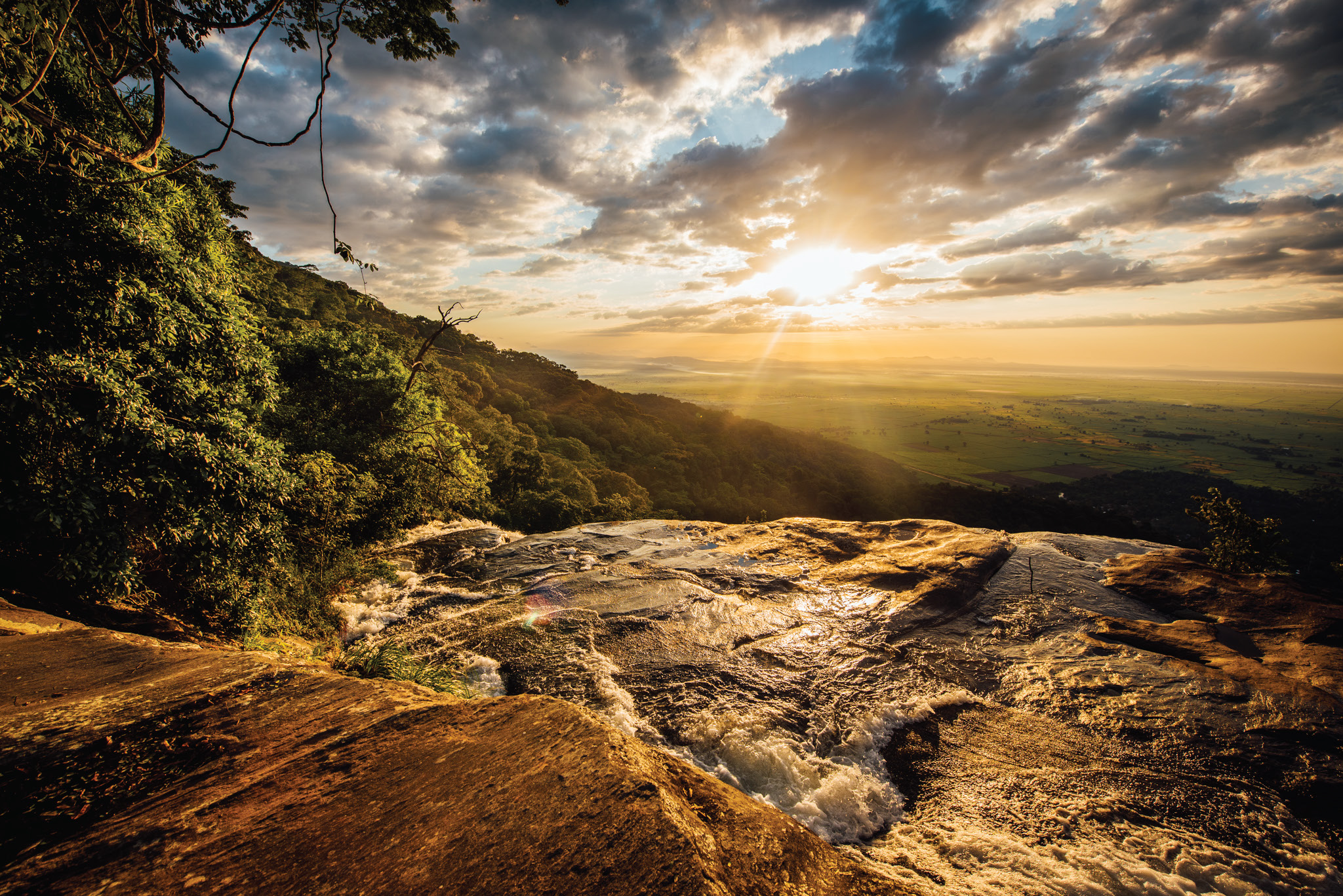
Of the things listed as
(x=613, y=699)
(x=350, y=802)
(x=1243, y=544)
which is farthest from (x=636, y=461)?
(x=350, y=802)

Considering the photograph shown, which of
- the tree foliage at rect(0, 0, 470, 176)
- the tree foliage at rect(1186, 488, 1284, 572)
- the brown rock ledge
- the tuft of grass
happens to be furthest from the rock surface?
the tree foliage at rect(0, 0, 470, 176)

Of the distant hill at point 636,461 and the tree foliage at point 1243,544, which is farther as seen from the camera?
the distant hill at point 636,461

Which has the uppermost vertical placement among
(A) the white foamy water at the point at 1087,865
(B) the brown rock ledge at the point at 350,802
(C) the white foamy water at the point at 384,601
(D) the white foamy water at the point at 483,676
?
(B) the brown rock ledge at the point at 350,802

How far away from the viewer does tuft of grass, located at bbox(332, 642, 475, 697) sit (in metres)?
7.69

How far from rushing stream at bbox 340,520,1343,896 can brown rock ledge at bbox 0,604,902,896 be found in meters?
3.85

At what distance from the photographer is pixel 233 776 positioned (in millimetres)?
3744

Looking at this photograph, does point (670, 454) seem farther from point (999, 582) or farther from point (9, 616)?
point (9, 616)

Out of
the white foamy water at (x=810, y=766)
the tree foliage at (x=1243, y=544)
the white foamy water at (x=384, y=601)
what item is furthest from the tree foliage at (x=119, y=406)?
the tree foliage at (x=1243, y=544)

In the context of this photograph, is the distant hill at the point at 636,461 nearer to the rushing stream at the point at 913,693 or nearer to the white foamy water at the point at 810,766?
the rushing stream at the point at 913,693

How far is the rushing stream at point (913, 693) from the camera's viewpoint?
6.17m

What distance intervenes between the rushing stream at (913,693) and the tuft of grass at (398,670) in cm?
72

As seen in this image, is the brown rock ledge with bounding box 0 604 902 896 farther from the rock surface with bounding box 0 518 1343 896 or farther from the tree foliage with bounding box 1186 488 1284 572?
the tree foliage with bounding box 1186 488 1284 572

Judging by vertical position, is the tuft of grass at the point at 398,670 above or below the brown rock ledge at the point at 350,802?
below

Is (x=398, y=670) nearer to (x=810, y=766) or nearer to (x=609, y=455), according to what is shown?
(x=810, y=766)
